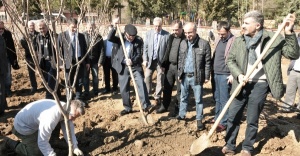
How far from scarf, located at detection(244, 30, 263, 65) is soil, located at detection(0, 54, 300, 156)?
1474 millimetres

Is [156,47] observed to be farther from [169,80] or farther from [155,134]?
[155,134]

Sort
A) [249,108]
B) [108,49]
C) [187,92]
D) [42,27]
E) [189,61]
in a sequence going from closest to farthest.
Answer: [249,108], [189,61], [187,92], [42,27], [108,49]

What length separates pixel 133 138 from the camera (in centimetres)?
432

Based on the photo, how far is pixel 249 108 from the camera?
148 inches

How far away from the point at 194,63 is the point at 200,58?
12 centimetres

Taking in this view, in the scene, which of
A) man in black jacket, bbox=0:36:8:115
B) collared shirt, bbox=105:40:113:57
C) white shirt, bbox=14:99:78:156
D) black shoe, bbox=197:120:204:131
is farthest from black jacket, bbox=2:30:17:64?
black shoe, bbox=197:120:204:131

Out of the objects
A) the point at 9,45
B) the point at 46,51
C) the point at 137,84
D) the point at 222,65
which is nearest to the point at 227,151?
the point at 222,65

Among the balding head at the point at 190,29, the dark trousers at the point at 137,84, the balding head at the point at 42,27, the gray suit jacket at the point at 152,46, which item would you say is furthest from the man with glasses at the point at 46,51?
the balding head at the point at 190,29

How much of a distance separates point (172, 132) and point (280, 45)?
6.81ft

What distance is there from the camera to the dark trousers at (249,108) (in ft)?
12.0

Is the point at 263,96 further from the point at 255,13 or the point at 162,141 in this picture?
the point at 162,141

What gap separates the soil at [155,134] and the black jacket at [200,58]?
2.91 feet

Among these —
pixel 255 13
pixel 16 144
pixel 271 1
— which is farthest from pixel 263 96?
pixel 271 1

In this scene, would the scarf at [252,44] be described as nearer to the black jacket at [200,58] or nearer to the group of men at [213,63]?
the group of men at [213,63]
